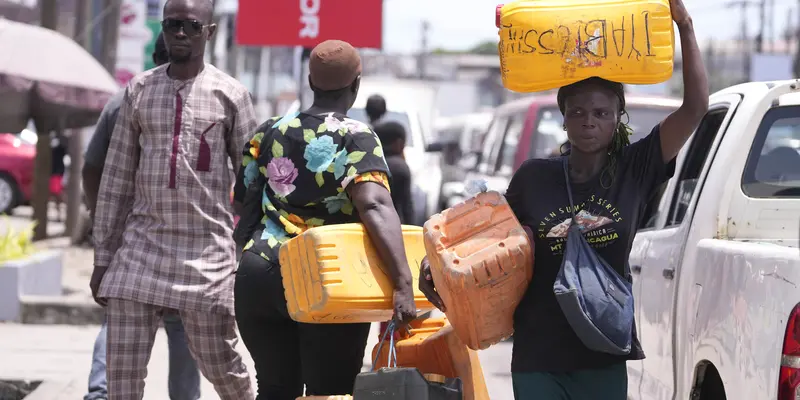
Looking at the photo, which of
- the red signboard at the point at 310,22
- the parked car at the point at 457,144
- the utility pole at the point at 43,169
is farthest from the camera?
the parked car at the point at 457,144

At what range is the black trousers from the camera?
4578 millimetres

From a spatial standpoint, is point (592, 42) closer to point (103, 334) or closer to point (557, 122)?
point (103, 334)

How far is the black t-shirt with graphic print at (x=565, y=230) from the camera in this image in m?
3.73

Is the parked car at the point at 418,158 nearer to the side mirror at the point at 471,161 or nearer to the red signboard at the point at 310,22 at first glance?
the side mirror at the point at 471,161

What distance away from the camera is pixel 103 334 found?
6352 mm

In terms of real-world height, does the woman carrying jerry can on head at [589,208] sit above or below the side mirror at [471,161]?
above

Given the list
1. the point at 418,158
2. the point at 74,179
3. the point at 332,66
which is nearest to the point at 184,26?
the point at 332,66

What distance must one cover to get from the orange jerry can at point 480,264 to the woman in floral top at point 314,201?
2.17 feet

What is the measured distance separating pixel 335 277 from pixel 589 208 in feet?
3.13

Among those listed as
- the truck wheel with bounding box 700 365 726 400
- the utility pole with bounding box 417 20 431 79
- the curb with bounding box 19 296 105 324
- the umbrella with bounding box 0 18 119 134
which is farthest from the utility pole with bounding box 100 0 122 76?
→ the utility pole with bounding box 417 20 431 79

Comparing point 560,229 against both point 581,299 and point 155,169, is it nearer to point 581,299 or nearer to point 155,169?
point 581,299

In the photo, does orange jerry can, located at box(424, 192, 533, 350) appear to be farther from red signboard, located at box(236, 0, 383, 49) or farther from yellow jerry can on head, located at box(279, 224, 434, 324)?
red signboard, located at box(236, 0, 383, 49)

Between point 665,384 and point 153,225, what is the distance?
2185mm

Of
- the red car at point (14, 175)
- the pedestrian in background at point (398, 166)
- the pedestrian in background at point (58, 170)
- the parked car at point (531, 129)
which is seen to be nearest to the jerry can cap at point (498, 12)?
the pedestrian in background at point (398, 166)
